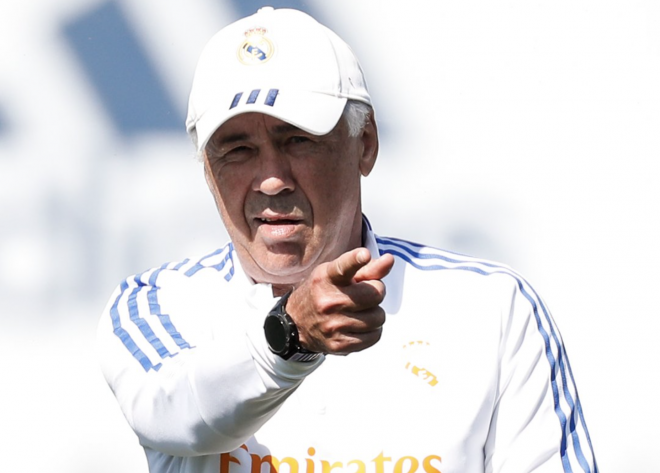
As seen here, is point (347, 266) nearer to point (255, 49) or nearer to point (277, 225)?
point (277, 225)

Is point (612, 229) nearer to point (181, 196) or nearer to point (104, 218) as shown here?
point (181, 196)

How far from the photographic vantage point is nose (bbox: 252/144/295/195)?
4.28ft

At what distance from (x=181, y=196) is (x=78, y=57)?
324 millimetres

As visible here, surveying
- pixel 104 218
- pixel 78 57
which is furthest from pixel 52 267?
pixel 78 57

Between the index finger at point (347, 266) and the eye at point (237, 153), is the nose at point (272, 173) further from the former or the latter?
the index finger at point (347, 266)

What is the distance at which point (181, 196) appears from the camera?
201cm

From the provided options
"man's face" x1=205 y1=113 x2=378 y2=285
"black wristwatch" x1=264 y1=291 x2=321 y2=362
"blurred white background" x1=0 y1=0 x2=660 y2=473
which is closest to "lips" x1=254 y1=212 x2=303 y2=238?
"man's face" x1=205 y1=113 x2=378 y2=285

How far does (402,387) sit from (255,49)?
45 cm

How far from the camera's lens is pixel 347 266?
0.93 meters

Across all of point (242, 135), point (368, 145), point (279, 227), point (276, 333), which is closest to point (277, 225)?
point (279, 227)

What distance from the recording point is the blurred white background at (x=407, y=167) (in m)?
1.99

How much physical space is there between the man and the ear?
26 millimetres

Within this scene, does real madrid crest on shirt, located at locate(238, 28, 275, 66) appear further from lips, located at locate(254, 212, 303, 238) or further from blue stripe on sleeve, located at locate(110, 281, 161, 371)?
blue stripe on sleeve, located at locate(110, 281, 161, 371)

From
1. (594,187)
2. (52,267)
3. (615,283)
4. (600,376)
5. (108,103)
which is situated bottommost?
(600,376)
